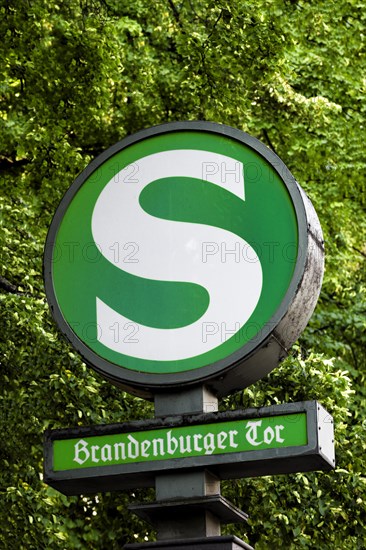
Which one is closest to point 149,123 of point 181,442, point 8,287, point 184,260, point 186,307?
point 8,287

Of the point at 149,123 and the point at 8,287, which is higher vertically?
the point at 149,123

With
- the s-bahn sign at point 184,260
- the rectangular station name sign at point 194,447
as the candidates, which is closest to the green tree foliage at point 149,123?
the s-bahn sign at point 184,260

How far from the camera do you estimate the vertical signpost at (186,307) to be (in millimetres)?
4875

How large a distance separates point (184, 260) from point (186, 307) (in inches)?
9.5

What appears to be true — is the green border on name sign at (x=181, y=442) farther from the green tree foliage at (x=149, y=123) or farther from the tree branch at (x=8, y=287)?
the tree branch at (x=8, y=287)

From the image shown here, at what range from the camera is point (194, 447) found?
4898mm

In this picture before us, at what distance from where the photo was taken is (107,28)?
10.8 metres

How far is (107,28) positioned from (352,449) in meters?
4.63

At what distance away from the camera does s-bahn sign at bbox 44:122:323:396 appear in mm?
5098

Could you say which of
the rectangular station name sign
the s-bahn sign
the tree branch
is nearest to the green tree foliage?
the tree branch

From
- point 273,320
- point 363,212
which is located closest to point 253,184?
point 273,320

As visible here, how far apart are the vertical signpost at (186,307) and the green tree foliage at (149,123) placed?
4.03 meters

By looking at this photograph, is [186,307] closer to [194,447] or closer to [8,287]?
[194,447]

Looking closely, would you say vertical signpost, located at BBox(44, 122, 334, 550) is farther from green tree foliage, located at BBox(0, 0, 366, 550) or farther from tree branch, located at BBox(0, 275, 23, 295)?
tree branch, located at BBox(0, 275, 23, 295)
